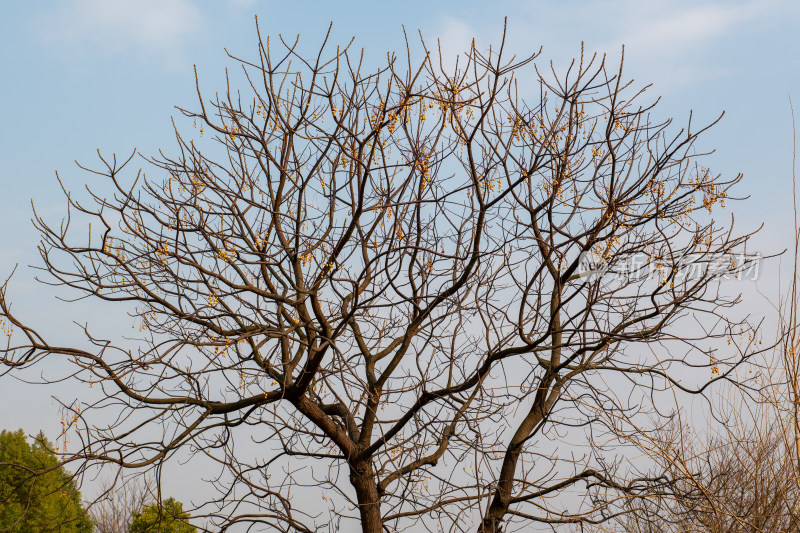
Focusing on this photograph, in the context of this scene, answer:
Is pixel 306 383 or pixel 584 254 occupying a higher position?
pixel 584 254

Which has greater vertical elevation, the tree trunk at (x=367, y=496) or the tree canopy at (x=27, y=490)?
the tree canopy at (x=27, y=490)

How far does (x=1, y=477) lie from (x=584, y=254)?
10.6m

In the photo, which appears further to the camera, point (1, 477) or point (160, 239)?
point (1, 477)

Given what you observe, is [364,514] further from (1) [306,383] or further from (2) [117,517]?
(2) [117,517]

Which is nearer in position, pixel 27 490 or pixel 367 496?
pixel 367 496

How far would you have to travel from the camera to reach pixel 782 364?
3078 mm

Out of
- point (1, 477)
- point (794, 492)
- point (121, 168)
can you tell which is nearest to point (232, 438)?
point (121, 168)

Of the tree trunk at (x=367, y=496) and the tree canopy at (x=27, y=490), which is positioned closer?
the tree trunk at (x=367, y=496)

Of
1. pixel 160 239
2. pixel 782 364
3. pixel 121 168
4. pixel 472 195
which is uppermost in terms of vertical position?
pixel 472 195

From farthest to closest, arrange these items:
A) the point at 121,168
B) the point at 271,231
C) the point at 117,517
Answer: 1. the point at 117,517
2. the point at 271,231
3. the point at 121,168

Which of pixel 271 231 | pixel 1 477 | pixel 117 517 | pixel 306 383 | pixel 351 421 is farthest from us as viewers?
pixel 117 517

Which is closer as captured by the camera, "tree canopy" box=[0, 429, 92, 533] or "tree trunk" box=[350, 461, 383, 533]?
"tree trunk" box=[350, 461, 383, 533]

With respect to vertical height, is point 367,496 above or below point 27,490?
below

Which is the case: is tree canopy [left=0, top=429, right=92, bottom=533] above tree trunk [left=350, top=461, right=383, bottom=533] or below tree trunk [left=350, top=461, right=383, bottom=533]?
above
